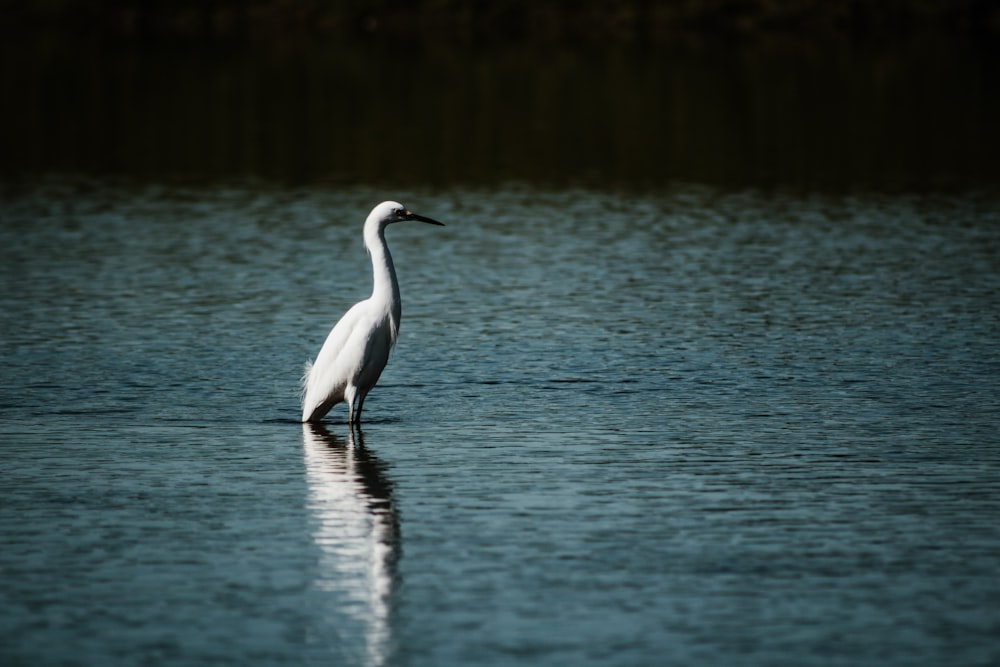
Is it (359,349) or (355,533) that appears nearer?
(355,533)

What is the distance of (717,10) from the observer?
77312mm

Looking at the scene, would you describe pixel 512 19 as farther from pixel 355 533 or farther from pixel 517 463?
pixel 355 533

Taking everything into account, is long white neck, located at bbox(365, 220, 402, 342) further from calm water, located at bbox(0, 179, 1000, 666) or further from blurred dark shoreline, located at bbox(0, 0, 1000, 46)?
blurred dark shoreline, located at bbox(0, 0, 1000, 46)

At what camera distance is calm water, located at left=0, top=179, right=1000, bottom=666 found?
363 inches

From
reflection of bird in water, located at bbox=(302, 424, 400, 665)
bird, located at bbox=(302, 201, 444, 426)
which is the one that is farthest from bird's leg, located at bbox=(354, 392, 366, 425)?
reflection of bird in water, located at bbox=(302, 424, 400, 665)

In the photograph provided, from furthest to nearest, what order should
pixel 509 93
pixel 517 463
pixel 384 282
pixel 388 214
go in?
pixel 509 93 → pixel 388 214 → pixel 384 282 → pixel 517 463

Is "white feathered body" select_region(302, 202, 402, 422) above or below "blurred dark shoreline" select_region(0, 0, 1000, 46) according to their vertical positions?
below

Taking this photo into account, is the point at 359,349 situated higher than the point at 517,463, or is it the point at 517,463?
the point at 359,349

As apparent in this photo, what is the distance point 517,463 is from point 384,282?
2240 millimetres

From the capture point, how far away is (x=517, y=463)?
12.7 meters

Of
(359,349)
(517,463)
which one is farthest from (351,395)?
(517,463)

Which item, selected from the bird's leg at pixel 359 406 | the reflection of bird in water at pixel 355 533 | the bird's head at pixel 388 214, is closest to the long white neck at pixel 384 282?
the bird's head at pixel 388 214

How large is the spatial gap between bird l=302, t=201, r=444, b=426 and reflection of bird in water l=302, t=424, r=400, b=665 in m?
0.31

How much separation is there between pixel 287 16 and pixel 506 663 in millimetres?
75715
